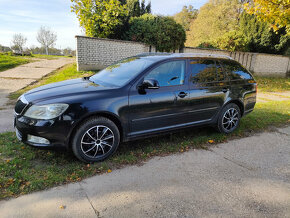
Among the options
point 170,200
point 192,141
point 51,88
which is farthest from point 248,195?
point 51,88

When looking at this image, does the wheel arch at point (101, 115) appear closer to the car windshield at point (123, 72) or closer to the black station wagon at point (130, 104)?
the black station wagon at point (130, 104)

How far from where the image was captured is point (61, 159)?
3.37m

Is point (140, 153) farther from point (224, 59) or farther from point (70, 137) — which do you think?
point (224, 59)

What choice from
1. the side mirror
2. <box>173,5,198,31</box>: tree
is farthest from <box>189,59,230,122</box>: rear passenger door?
<box>173,5,198,31</box>: tree

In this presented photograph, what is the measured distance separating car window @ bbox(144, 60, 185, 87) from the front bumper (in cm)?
153

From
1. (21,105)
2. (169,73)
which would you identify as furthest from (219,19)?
(21,105)

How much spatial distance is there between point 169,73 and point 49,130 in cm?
217

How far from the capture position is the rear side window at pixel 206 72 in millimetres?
4119

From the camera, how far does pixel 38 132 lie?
2969 mm

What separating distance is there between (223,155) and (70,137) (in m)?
2.61

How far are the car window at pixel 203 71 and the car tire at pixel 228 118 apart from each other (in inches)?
29.2

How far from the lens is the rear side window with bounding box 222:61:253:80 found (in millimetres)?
4652

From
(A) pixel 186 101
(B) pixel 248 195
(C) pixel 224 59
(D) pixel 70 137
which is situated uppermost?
(C) pixel 224 59

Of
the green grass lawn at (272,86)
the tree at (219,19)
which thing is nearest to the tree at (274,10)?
the green grass lawn at (272,86)
